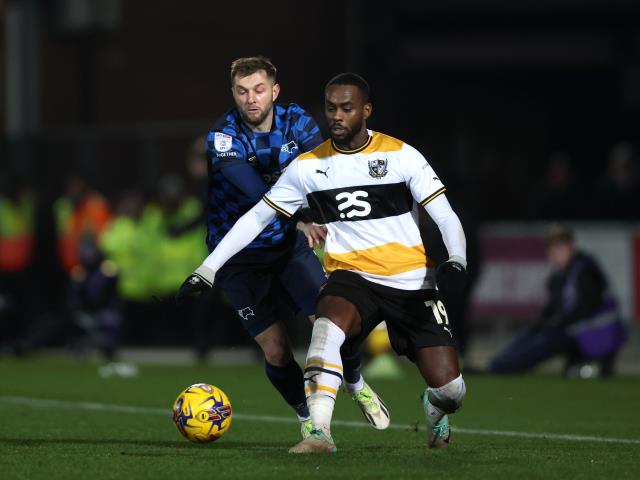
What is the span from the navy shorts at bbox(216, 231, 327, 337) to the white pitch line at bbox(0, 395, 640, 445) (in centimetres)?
153

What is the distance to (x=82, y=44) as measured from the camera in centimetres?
2688

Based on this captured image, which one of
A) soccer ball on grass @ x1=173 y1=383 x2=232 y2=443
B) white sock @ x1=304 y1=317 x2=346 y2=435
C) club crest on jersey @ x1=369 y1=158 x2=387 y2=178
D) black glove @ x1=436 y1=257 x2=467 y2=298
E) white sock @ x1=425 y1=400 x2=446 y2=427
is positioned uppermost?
club crest on jersey @ x1=369 y1=158 x2=387 y2=178

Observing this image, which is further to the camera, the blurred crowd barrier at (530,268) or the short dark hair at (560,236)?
the blurred crowd barrier at (530,268)

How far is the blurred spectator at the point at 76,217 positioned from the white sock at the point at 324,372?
12173 millimetres

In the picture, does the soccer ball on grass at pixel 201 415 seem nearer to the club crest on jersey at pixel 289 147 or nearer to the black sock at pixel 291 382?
the black sock at pixel 291 382

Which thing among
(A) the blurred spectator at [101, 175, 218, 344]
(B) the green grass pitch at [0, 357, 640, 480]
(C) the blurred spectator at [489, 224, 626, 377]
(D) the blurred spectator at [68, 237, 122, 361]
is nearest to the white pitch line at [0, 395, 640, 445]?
(B) the green grass pitch at [0, 357, 640, 480]

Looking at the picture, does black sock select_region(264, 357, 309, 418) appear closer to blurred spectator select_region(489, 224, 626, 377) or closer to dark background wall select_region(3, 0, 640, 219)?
blurred spectator select_region(489, 224, 626, 377)

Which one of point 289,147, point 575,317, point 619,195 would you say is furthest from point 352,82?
point 619,195

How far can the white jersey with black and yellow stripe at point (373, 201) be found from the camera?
8.68 metres

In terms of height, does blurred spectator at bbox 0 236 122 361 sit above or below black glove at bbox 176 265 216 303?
below

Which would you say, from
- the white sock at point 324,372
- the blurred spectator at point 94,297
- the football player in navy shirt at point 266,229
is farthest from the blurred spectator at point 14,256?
the white sock at point 324,372

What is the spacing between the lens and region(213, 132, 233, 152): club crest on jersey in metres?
9.39

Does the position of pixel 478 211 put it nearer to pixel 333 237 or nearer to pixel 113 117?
pixel 113 117

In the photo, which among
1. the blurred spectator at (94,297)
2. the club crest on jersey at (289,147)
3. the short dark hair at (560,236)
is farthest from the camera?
the blurred spectator at (94,297)
